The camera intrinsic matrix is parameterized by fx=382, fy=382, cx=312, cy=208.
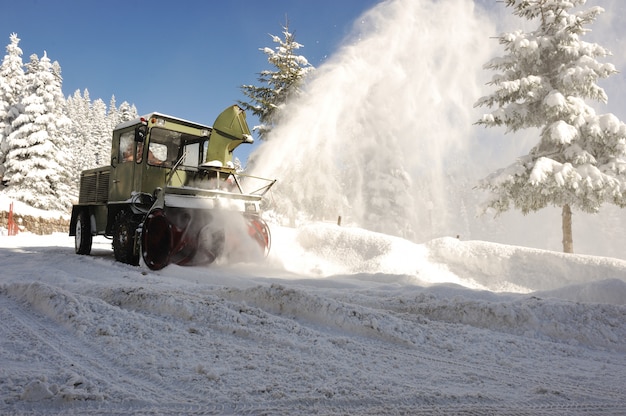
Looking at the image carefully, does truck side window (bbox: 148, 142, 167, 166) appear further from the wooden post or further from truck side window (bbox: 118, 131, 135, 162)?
the wooden post

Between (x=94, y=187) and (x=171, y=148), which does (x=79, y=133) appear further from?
(x=171, y=148)

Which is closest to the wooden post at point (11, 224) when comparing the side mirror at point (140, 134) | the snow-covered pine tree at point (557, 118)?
the side mirror at point (140, 134)

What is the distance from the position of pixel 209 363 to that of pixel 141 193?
6475 millimetres

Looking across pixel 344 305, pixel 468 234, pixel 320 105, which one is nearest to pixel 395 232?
pixel 320 105

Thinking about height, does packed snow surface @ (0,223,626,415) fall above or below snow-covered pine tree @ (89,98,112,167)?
below

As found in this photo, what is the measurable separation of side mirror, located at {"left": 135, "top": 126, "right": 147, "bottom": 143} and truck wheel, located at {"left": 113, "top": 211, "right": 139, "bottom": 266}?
1592 mm

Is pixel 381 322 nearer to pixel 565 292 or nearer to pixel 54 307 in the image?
pixel 54 307

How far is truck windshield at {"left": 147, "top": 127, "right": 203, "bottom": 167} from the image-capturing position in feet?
27.5

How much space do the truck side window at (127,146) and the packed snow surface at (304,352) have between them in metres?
3.84

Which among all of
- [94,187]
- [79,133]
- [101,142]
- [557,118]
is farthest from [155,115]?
[79,133]

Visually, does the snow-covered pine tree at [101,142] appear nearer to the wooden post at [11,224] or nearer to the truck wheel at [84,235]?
the wooden post at [11,224]

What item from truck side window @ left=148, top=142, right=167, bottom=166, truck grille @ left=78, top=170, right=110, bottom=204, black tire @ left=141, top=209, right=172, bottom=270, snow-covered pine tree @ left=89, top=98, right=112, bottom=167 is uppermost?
snow-covered pine tree @ left=89, top=98, right=112, bottom=167

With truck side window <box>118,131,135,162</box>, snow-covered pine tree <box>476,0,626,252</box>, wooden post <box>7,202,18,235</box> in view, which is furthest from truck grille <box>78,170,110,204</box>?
snow-covered pine tree <box>476,0,626,252</box>

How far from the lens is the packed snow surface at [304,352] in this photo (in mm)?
1947
